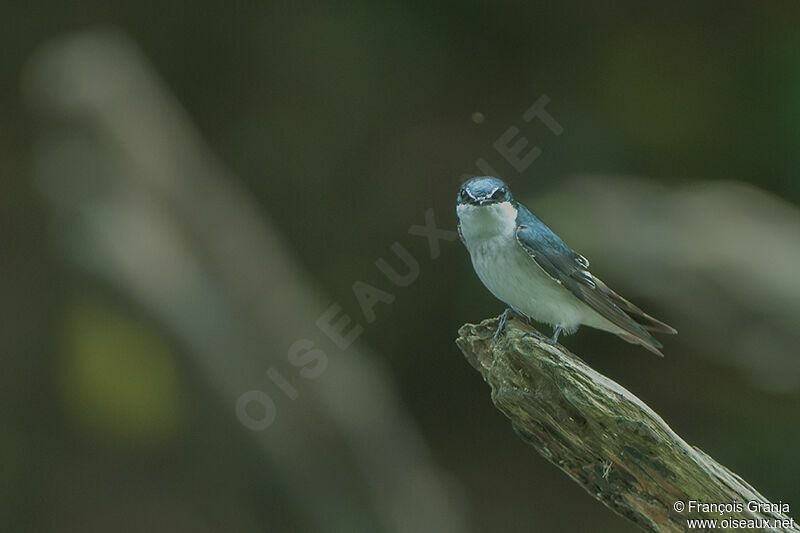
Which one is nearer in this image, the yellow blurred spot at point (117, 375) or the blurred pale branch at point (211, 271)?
the blurred pale branch at point (211, 271)

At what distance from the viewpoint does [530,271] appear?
7.61ft

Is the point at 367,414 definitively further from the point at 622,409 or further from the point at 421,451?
the point at 622,409

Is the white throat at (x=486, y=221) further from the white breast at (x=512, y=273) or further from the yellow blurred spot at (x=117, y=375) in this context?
the yellow blurred spot at (x=117, y=375)

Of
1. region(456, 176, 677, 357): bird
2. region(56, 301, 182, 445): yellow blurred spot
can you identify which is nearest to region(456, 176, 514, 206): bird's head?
region(456, 176, 677, 357): bird

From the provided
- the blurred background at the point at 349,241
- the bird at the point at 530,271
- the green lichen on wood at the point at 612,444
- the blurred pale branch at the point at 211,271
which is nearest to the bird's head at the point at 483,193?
the bird at the point at 530,271

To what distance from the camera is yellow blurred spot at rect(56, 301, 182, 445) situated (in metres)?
4.20

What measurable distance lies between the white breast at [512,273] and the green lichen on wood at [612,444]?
350 millimetres

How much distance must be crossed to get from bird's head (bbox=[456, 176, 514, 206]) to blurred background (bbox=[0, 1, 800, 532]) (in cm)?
160

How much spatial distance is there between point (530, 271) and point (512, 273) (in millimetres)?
44

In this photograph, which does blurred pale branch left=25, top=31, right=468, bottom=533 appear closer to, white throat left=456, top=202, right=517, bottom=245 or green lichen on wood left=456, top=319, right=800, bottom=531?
white throat left=456, top=202, right=517, bottom=245

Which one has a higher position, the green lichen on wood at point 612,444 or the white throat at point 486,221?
the white throat at point 486,221

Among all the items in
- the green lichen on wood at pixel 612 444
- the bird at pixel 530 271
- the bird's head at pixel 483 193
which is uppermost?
the bird's head at pixel 483 193

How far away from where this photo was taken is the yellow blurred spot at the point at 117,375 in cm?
420

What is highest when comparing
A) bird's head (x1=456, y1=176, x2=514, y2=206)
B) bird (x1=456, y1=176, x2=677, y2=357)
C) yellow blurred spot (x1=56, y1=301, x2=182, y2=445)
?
yellow blurred spot (x1=56, y1=301, x2=182, y2=445)
